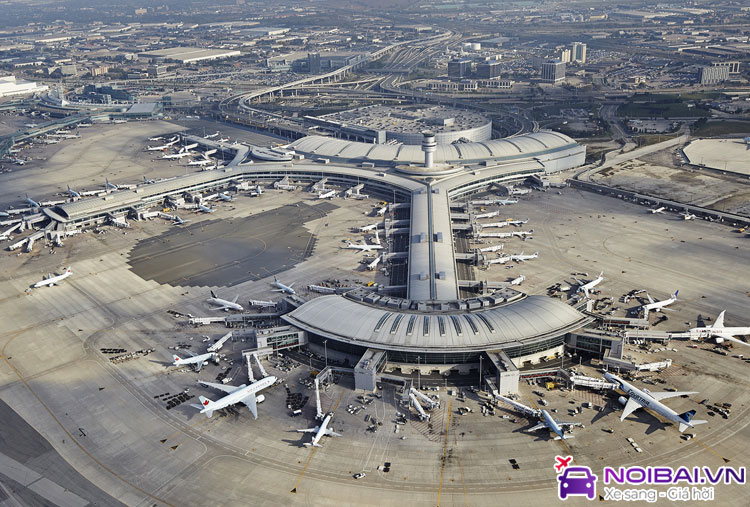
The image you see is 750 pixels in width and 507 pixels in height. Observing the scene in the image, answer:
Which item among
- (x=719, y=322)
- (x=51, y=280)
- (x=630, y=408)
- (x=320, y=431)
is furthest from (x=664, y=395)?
(x=51, y=280)

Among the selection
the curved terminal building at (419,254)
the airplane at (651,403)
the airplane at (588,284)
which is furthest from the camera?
the airplane at (588,284)

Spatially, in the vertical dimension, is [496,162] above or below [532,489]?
above

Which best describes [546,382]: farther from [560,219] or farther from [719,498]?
[560,219]

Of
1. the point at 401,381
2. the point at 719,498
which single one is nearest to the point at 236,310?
the point at 401,381

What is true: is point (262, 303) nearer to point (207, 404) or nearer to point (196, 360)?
point (196, 360)

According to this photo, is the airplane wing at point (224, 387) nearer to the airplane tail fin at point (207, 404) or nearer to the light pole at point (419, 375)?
the airplane tail fin at point (207, 404)

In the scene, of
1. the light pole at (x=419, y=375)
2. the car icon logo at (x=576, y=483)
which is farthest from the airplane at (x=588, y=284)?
the car icon logo at (x=576, y=483)
